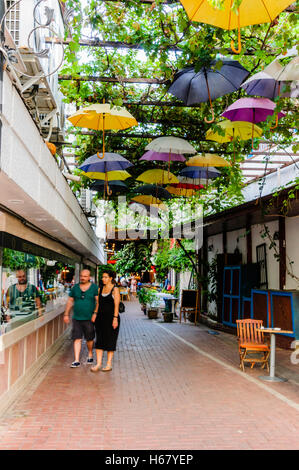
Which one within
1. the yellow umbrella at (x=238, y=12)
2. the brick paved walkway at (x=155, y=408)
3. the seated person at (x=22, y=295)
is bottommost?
the brick paved walkway at (x=155, y=408)

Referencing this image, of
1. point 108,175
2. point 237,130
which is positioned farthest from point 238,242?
point 237,130

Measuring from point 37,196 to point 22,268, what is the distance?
1.99 metres


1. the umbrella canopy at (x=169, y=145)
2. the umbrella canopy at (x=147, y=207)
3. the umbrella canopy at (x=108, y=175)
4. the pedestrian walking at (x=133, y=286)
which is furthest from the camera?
the pedestrian walking at (x=133, y=286)

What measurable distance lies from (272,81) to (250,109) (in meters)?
0.74

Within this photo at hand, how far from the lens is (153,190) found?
1278 cm

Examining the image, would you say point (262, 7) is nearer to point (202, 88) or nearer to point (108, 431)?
point (202, 88)

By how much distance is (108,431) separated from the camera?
5.30 metres

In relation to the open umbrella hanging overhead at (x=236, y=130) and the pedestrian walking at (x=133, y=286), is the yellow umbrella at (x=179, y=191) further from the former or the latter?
the pedestrian walking at (x=133, y=286)

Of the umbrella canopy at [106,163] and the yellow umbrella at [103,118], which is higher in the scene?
the yellow umbrella at [103,118]

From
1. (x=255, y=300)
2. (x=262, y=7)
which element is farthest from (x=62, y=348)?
(x=262, y=7)

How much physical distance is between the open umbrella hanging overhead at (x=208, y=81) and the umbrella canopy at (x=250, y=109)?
299 millimetres

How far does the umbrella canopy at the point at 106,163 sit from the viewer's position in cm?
1031

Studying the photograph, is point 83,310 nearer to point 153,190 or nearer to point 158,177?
point 158,177

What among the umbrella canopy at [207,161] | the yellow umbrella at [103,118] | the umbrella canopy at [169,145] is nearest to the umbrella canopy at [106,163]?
the umbrella canopy at [169,145]
